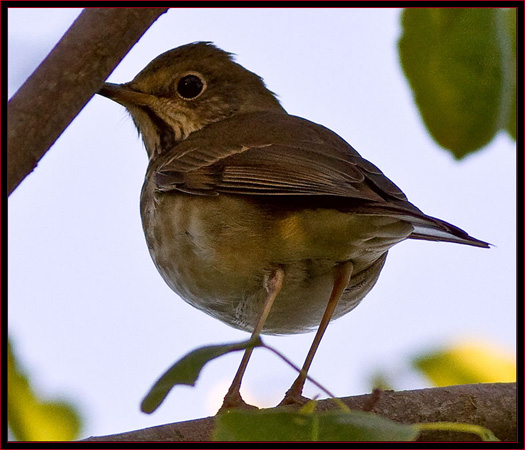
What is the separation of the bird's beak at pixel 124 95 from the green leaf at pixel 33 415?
258 cm

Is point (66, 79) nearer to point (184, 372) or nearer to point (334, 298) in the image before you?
point (184, 372)

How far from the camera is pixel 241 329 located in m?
6.25

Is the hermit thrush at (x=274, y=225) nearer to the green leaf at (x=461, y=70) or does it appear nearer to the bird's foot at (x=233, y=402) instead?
the bird's foot at (x=233, y=402)

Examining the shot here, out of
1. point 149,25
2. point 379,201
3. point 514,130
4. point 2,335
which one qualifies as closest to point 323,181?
point 379,201

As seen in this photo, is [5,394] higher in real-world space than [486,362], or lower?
lower

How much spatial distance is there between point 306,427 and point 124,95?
4496mm

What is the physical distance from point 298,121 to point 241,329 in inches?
67.3

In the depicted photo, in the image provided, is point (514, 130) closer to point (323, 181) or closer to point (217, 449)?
point (323, 181)

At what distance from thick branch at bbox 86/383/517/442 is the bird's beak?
337 cm

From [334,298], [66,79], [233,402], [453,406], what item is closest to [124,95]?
[334,298]

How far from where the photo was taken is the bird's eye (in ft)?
23.3

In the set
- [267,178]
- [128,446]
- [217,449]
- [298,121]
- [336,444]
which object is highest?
[298,121]

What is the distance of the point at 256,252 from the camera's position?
5371 mm

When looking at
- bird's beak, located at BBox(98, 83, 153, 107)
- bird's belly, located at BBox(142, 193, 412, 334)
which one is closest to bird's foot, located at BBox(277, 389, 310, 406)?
bird's belly, located at BBox(142, 193, 412, 334)
